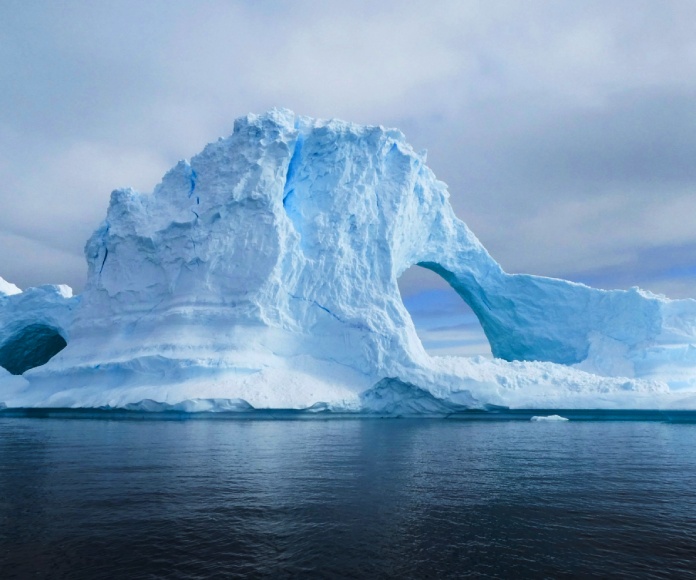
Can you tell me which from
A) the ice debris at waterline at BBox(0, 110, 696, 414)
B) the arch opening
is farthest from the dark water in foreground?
Answer: the arch opening

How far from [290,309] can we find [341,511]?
13593 mm

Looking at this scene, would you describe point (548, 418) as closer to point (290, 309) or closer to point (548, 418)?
point (548, 418)

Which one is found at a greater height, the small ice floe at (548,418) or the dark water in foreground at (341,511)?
the small ice floe at (548,418)

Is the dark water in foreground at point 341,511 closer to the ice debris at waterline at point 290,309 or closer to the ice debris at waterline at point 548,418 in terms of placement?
the ice debris at waterline at point 290,309

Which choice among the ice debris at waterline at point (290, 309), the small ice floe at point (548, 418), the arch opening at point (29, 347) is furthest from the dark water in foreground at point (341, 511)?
the arch opening at point (29, 347)

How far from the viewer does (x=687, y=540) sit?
207 inches

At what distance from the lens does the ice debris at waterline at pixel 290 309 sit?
17.6m

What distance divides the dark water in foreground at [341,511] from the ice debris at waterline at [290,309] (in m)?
6.41

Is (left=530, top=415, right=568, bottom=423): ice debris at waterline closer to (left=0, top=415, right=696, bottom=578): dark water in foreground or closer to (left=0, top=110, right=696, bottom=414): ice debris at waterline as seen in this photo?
(left=0, top=110, right=696, bottom=414): ice debris at waterline

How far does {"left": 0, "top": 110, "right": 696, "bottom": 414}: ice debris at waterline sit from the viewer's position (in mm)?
17562

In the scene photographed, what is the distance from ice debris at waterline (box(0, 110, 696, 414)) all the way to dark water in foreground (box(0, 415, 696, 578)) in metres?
6.41

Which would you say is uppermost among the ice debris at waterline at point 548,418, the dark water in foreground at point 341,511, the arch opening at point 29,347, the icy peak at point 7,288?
the icy peak at point 7,288

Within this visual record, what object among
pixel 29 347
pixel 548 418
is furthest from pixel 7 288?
pixel 548 418

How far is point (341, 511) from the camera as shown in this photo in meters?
6.00
